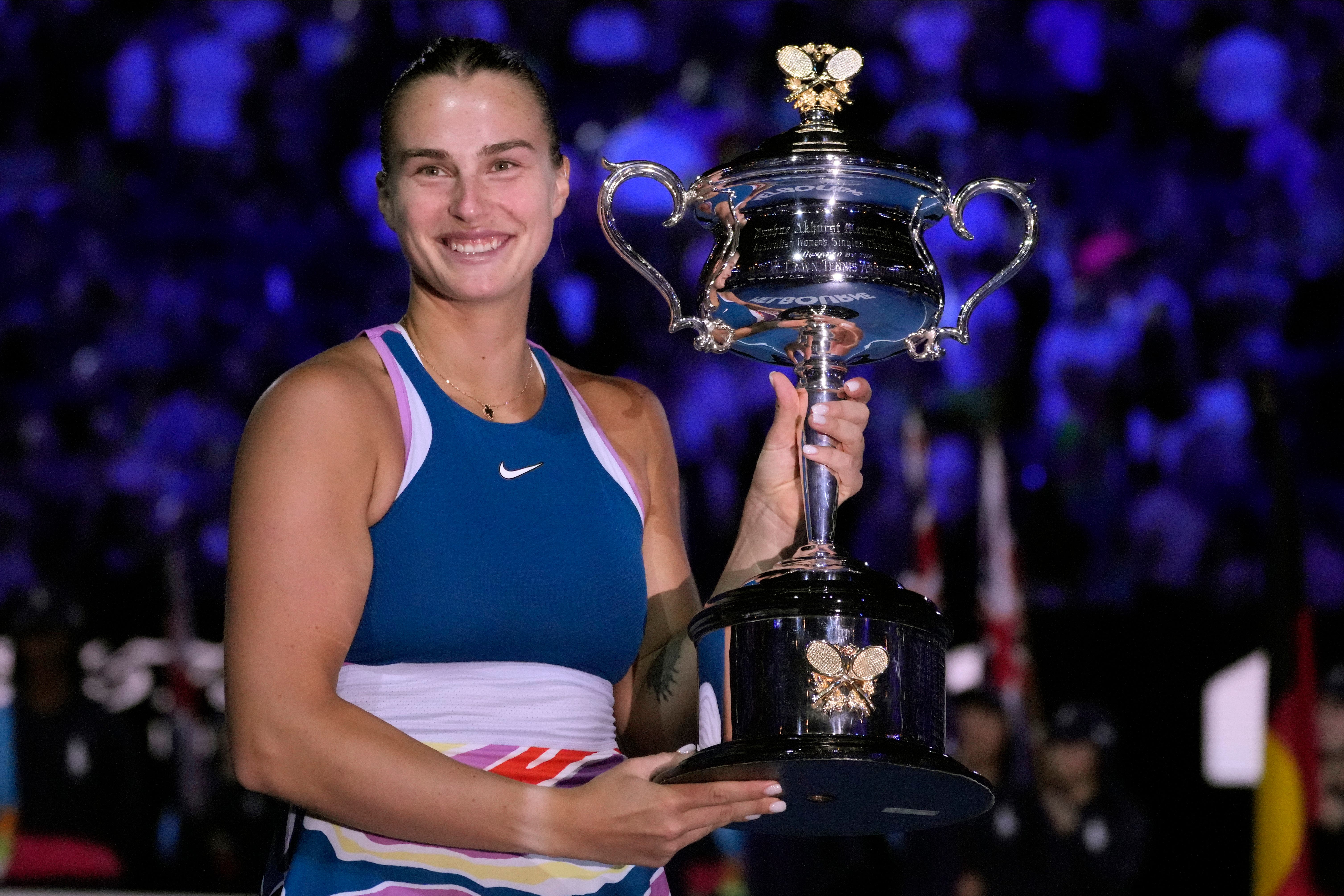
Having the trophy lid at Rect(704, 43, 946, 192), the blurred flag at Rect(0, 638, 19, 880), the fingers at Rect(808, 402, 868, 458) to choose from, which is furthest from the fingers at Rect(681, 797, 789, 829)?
the blurred flag at Rect(0, 638, 19, 880)

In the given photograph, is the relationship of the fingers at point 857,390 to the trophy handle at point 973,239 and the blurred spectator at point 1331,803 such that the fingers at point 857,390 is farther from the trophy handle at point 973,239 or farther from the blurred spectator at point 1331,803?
the blurred spectator at point 1331,803

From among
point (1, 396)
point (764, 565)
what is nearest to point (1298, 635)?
point (764, 565)

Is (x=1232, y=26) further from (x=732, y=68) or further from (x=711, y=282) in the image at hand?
(x=711, y=282)

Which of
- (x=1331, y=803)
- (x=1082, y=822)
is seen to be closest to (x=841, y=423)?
(x=1082, y=822)

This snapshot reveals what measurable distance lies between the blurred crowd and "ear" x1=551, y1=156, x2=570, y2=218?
2879 millimetres

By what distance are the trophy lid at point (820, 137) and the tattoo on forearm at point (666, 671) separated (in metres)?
0.45

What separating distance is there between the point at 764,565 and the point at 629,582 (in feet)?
0.62

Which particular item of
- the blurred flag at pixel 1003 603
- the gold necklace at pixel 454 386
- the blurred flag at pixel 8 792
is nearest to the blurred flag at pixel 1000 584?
the blurred flag at pixel 1003 603

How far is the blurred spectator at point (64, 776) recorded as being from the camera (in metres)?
4.36

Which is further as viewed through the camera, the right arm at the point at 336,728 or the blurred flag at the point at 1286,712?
the blurred flag at the point at 1286,712

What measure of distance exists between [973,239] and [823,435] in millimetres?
230

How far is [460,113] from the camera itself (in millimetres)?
1407

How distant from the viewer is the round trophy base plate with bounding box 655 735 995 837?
4.07 ft

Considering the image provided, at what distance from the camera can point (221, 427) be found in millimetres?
5043
